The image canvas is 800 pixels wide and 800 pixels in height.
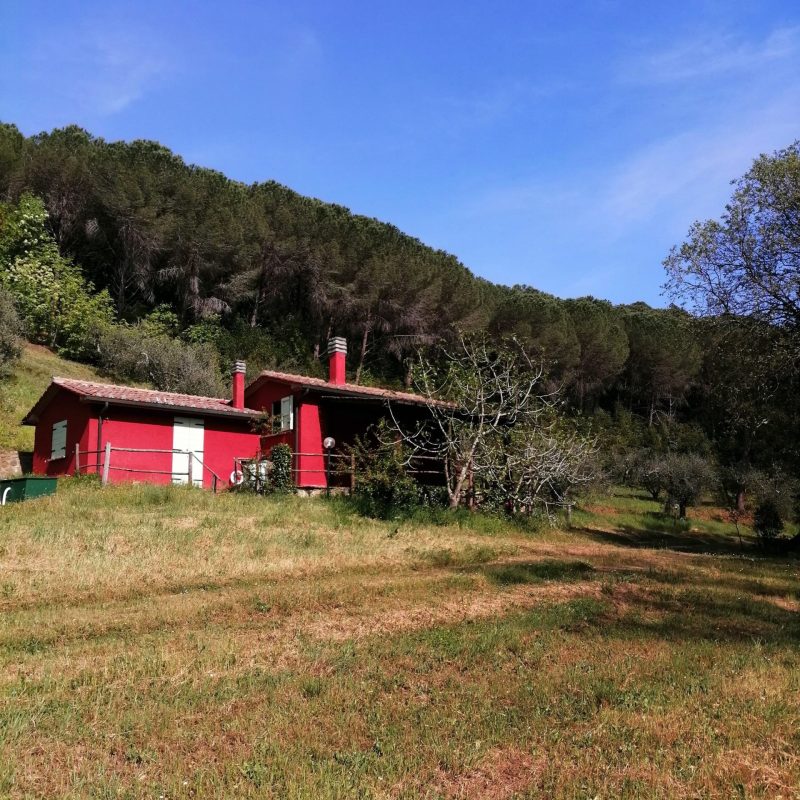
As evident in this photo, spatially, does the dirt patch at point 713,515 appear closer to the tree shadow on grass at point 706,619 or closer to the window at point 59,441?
the tree shadow on grass at point 706,619

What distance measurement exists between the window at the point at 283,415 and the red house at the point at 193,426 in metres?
0.04

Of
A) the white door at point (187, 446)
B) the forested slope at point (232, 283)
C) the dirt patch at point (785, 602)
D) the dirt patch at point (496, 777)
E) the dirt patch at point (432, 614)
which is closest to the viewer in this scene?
the dirt patch at point (496, 777)

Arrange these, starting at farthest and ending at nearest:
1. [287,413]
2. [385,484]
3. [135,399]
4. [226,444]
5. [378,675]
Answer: [226,444] < [287,413] < [135,399] < [385,484] < [378,675]

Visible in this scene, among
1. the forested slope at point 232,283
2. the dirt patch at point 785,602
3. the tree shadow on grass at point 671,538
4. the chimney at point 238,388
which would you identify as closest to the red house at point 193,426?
the chimney at point 238,388

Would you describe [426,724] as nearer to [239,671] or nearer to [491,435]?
[239,671]

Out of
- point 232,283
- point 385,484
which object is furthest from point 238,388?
point 232,283

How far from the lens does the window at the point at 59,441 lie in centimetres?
2078

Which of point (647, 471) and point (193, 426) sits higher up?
point (193, 426)

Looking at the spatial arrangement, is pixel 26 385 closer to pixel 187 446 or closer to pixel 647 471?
pixel 187 446

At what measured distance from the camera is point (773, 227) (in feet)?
60.5

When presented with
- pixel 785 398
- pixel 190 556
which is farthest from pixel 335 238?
pixel 190 556

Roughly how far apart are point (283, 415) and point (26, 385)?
43.2 feet

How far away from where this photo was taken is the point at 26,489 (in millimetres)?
15430

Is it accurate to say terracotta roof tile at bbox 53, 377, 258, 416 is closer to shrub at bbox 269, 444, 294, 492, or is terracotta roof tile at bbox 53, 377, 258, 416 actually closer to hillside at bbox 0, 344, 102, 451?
shrub at bbox 269, 444, 294, 492
